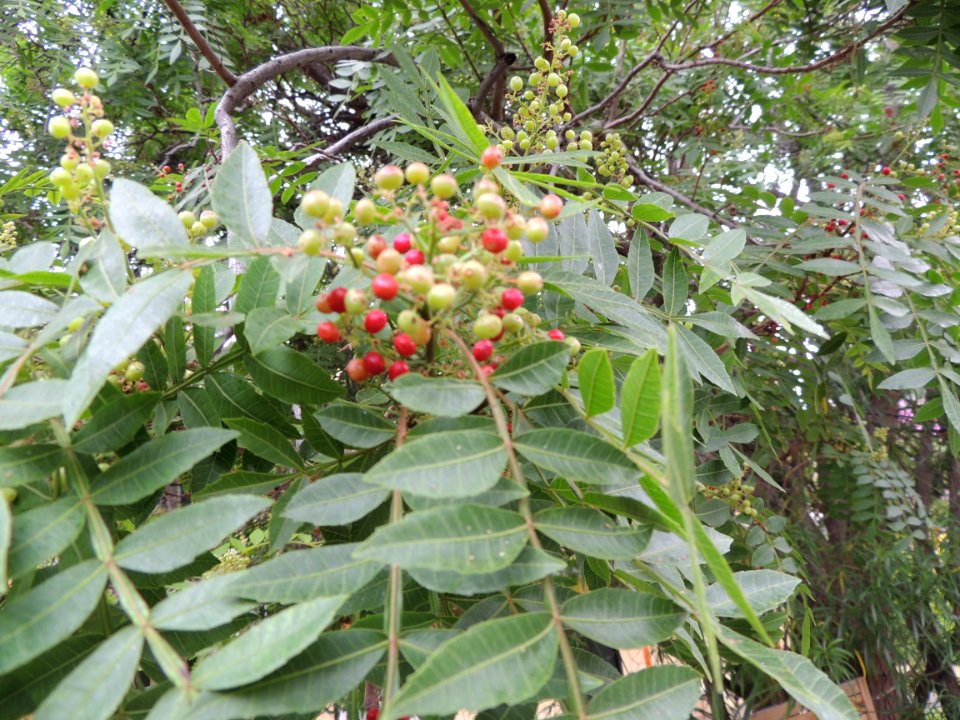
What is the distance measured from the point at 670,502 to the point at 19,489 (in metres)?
0.48

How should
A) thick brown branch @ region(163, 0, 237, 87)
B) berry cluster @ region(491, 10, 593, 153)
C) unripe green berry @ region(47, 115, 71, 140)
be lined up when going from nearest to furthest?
unripe green berry @ region(47, 115, 71, 140), berry cluster @ region(491, 10, 593, 153), thick brown branch @ region(163, 0, 237, 87)

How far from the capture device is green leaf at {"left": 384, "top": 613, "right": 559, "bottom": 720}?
1.18ft

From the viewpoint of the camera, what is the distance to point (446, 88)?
2.18 ft

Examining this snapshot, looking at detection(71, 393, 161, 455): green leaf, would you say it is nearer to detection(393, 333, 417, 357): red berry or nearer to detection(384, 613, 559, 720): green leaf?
detection(393, 333, 417, 357): red berry

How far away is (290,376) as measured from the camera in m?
0.60

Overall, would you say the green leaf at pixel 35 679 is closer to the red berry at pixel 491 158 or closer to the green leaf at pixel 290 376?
the green leaf at pixel 290 376

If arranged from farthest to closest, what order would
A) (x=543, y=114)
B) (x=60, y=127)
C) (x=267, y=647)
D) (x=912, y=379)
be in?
(x=912, y=379) < (x=543, y=114) < (x=60, y=127) < (x=267, y=647)

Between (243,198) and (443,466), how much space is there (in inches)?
12.1

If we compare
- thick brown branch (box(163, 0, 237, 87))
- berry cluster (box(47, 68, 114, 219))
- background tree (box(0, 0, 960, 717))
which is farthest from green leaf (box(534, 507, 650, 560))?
thick brown branch (box(163, 0, 237, 87))

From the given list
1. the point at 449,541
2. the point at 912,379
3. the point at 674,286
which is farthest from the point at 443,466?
the point at 912,379

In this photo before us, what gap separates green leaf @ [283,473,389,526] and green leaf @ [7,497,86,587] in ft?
0.46

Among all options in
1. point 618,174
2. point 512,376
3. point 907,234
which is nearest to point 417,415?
point 512,376

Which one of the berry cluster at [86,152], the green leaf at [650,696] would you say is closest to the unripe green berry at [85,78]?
the berry cluster at [86,152]

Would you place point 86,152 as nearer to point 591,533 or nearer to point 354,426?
point 354,426
